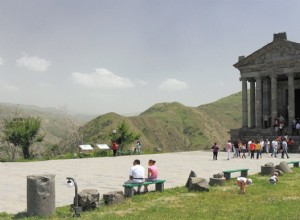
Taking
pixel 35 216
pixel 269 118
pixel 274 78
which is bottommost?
pixel 35 216

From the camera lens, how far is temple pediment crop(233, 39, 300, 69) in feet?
129

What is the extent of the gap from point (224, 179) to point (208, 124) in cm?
14482

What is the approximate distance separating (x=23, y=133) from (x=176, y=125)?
121334 millimetres

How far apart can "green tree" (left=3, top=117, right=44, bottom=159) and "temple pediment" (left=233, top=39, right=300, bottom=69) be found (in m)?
22.9

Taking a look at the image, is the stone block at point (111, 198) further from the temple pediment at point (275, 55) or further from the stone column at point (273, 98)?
the stone column at point (273, 98)

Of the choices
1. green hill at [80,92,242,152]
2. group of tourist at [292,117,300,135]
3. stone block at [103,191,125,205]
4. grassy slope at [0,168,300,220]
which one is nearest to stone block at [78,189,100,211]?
grassy slope at [0,168,300,220]

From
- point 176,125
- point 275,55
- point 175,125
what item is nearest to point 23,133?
point 275,55

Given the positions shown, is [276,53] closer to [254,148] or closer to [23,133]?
[254,148]

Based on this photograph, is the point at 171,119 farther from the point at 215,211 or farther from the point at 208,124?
the point at 215,211

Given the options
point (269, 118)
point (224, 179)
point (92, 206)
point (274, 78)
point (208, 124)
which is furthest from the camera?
point (208, 124)

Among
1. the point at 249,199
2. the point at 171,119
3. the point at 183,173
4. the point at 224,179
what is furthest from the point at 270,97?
the point at 171,119

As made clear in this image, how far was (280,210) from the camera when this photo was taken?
10.3m

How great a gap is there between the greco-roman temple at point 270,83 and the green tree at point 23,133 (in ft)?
67.0

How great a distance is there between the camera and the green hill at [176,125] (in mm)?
132000
